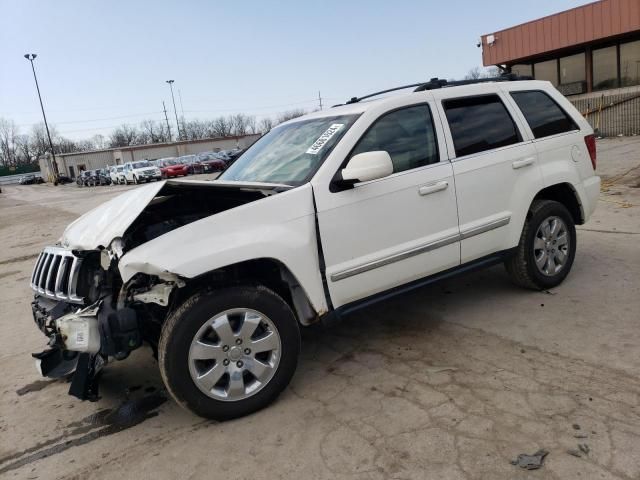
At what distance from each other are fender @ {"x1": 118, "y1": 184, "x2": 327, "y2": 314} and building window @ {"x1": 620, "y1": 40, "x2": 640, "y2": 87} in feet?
79.9

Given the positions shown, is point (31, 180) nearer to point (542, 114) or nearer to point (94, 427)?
point (94, 427)

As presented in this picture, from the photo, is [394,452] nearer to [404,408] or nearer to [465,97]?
[404,408]

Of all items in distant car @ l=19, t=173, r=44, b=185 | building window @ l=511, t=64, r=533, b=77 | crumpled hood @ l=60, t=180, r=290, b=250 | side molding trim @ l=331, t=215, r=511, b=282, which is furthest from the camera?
distant car @ l=19, t=173, r=44, b=185

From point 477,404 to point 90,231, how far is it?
8.71ft

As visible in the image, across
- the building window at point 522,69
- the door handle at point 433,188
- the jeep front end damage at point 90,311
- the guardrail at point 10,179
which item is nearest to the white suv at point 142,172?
the building window at point 522,69

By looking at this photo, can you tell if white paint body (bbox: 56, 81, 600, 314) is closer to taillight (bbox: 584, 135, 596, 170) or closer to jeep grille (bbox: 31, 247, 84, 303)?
jeep grille (bbox: 31, 247, 84, 303)

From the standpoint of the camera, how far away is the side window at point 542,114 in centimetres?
447

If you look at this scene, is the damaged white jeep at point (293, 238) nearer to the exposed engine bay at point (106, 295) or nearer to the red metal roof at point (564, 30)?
the exposed engine bay at point (106, 295)

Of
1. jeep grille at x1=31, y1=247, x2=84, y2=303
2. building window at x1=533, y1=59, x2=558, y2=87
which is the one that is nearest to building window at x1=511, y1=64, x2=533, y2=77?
building window at x1=533, y1=59, x2=558, y2=87

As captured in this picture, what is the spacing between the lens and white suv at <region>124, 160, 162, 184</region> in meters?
37.7

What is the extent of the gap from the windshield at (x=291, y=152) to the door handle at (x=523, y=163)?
1444 millimetres

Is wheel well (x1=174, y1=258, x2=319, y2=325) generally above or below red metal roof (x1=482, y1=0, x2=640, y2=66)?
below

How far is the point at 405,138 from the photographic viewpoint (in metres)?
3.79

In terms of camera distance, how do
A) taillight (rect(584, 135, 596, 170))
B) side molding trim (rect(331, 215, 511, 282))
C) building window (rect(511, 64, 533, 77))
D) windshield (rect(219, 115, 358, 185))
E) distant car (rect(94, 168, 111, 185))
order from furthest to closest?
distant car (rect(94, 168, 111, 185)) < building window (rect(511, 64, 533, 77)) < taillight (rect(584, 135, 596, 170)) < windshield (rect(219, 115, 358, 185)) < side molding trim (rect(331, 215, 511, 282))
